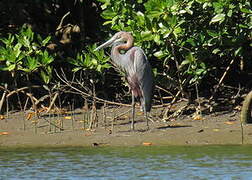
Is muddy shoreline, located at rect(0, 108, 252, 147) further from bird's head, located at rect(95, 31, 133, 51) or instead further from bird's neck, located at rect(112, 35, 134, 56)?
bird's head, located at rect(95, 31, 133, 51)

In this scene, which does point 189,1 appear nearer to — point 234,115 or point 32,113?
point 234,115

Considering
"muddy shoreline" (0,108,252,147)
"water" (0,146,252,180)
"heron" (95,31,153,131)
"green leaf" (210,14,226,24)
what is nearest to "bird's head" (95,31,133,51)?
"heron" (95,31,153,131)

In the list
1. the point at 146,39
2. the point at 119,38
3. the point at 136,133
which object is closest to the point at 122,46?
the point at 119,38

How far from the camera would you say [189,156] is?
8.29 metres

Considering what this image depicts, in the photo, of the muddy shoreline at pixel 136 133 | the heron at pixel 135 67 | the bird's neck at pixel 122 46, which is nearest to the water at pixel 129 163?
the muddy shoreline at pixel 136 133

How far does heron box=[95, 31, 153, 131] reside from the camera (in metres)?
10.4

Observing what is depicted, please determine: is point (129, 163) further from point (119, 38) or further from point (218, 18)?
point (119, 38)

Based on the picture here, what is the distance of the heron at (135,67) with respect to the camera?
10.4 meters

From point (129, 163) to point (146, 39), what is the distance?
2.47 metres

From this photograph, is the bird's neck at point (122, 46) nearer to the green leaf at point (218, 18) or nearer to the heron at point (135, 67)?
the heron at point (135, 67)

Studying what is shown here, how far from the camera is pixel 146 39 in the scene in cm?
1008

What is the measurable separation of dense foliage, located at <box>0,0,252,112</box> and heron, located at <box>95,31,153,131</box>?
15cm

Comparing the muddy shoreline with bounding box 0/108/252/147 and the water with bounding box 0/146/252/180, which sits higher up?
the muddy shoreline with bounding box 0/108/252/147

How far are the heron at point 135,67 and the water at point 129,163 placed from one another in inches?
61.5
